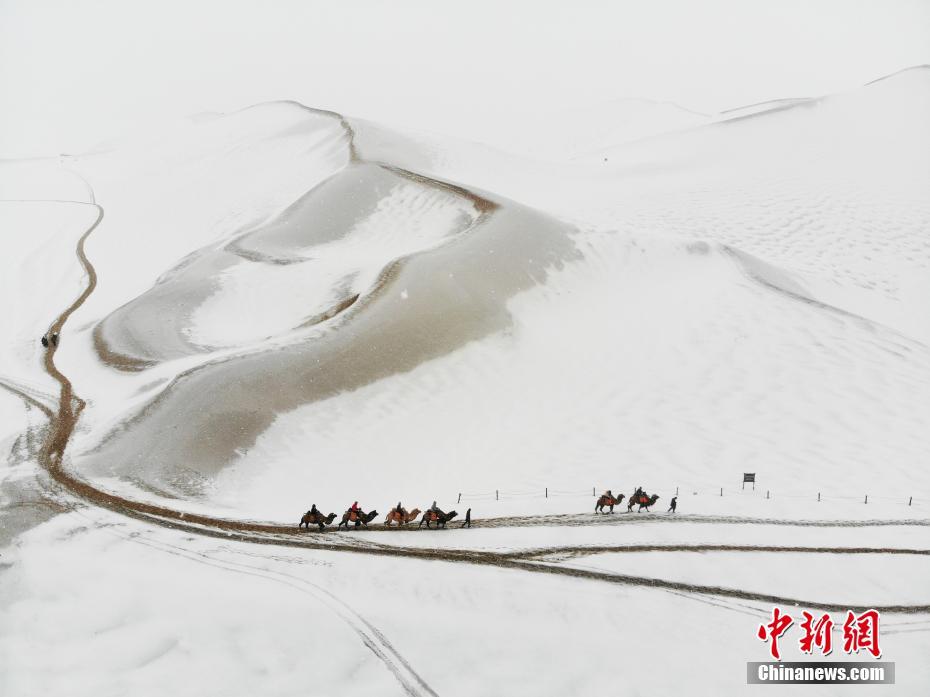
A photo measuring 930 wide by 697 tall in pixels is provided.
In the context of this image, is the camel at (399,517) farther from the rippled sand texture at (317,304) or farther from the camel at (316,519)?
the rippled sand texture at (317,304)

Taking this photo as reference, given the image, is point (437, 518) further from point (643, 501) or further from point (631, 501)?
point (643, 501)

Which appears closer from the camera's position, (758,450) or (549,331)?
(758,450)

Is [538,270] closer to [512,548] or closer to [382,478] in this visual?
[382,478]

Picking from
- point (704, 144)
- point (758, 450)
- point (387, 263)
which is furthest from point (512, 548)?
point (704, 144)

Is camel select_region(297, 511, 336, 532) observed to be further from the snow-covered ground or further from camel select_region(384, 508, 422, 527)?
camel select_region(384, 508, 422, 527)

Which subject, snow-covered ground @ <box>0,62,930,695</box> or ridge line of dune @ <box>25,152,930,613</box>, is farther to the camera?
ridge line of dune @ <box>25,152,930,613</box>

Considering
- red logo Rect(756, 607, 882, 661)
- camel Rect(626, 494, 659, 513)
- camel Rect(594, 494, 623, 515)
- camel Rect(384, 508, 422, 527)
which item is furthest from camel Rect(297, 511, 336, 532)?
red logo Rect(756, 607, 882, 661)

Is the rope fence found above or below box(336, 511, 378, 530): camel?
above
